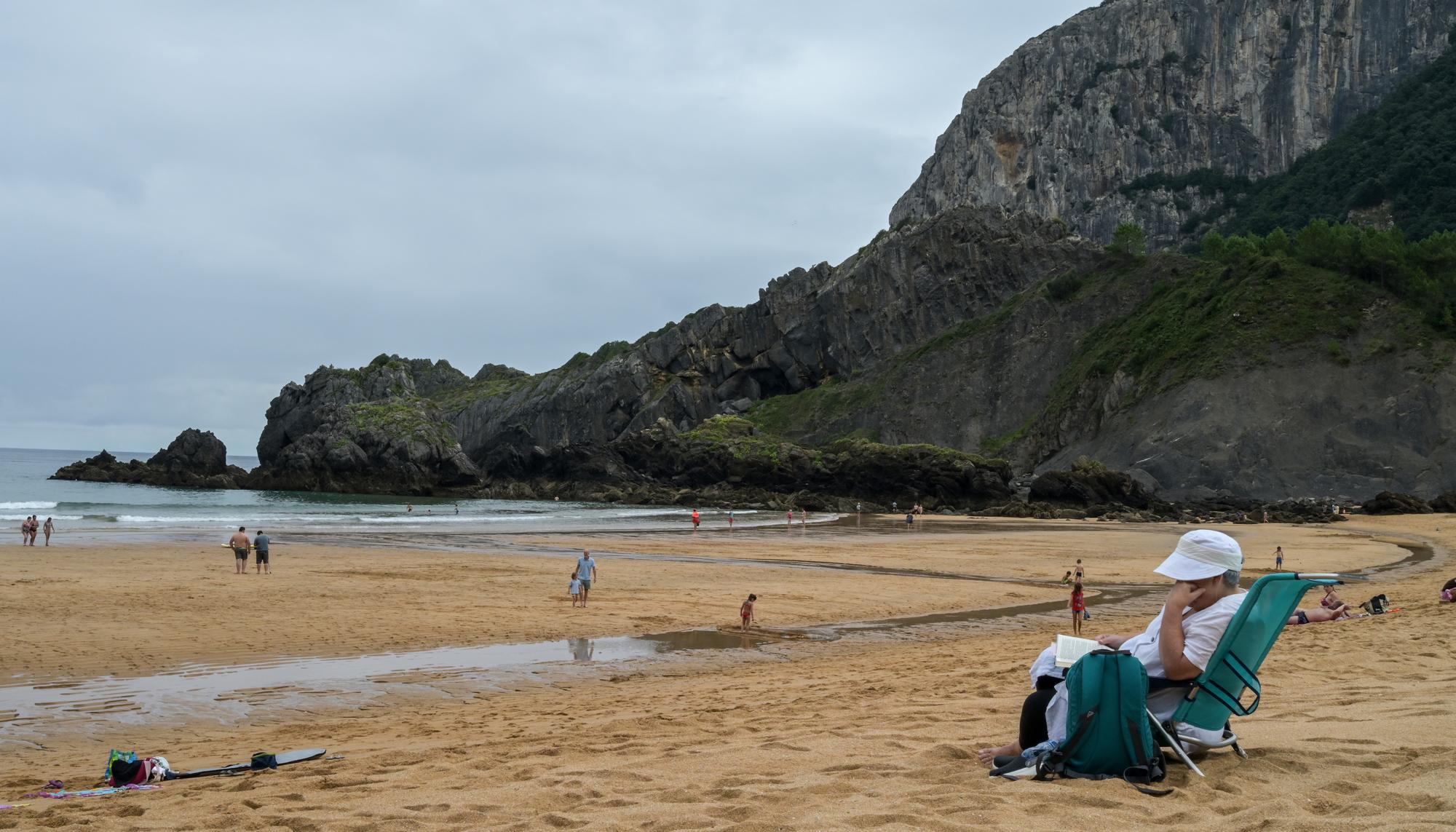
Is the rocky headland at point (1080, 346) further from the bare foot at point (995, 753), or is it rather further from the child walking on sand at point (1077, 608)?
the bare foot at point (995, 753)

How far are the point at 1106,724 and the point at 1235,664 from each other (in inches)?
28.7

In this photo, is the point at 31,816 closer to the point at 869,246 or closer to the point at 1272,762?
the point at 1272,762

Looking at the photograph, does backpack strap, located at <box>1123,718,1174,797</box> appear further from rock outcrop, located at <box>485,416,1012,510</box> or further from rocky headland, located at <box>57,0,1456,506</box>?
rock outcrop, located at <box>485,416,1012,510</box>

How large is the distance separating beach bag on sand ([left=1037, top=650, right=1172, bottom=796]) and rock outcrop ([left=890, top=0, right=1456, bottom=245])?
470ft

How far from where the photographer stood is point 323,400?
101375 mm

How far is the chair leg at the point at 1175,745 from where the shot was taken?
15.8 feet

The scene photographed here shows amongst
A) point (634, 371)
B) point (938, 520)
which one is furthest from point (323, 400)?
point (938, 520)

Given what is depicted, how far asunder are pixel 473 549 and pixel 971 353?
72.4 metres

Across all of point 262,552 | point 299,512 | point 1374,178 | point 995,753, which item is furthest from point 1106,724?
point 1374,178

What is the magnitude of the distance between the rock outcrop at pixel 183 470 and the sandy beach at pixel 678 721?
244 feet

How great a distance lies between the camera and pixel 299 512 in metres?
53.5

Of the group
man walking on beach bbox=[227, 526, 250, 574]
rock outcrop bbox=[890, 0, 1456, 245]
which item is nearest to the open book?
man walking on beach bbox=[227, 526, 250, 574]

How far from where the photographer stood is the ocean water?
43.0m

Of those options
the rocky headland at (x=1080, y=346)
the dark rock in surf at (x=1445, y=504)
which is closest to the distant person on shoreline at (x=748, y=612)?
the rocky headland at (x=1080, y=346)
